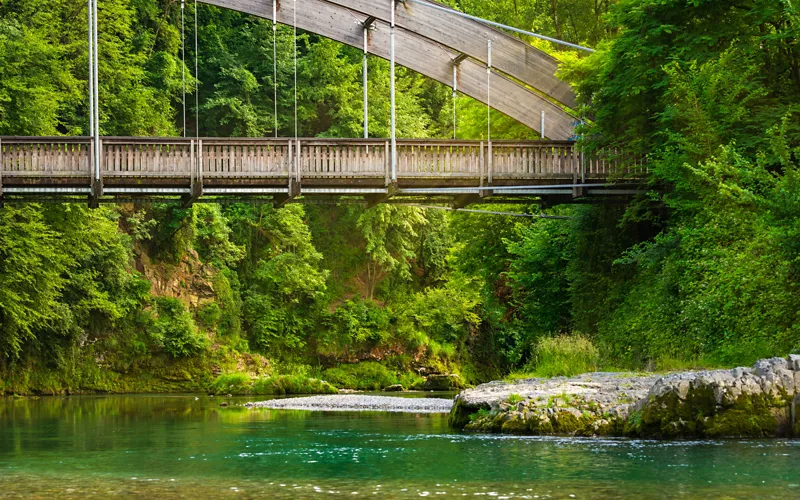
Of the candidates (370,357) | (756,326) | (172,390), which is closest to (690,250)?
(756,326)

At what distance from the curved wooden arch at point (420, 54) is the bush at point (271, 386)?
1215cm

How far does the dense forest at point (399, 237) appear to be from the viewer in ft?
77.5

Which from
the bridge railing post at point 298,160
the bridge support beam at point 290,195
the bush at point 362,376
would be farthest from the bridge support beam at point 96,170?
the bush at point 362,376

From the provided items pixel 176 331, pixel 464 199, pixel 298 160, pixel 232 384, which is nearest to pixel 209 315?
pixel 176 331

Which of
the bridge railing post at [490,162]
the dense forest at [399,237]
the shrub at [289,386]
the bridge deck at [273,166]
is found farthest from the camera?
the shrub at [289,386]

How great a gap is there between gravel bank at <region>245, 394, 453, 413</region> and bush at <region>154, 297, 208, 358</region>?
44.8 feet

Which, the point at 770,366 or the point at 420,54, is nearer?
the point at 770,366

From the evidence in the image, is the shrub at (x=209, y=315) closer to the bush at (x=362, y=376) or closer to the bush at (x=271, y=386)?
the bush at (x=362, y=376)

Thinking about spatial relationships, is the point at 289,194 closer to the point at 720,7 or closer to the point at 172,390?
the point at 720,7

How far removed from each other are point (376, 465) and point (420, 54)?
1981 cm

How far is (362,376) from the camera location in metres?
49.3

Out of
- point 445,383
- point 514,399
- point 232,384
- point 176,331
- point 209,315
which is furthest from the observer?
point 209,315

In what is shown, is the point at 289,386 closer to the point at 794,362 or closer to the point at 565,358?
the point at 565,358

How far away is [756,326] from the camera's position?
797 inches
